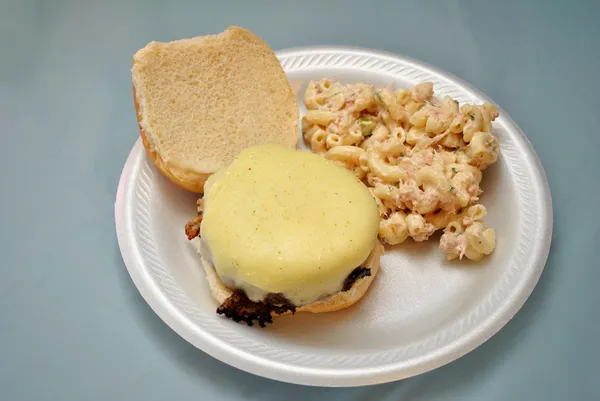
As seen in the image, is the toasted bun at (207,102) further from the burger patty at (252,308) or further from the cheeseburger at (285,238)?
the burger patty at (252,308)

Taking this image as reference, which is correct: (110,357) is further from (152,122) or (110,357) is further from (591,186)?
(591,186)

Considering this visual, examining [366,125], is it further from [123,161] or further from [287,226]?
[123,161]

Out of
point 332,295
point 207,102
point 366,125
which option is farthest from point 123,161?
point 332,295

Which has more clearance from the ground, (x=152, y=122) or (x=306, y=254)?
(x=152, y=122)

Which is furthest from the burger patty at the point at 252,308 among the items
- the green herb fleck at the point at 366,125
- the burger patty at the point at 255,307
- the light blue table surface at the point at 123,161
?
the green herb fleck at the point at 366,125

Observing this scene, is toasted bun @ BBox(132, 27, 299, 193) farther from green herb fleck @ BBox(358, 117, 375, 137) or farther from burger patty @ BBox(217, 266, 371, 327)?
burger patty @ BBox(217, 266, 371, 327)

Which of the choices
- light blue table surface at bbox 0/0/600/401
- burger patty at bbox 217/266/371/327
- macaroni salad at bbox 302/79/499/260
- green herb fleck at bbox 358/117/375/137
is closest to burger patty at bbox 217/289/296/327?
burger patty at bbox 217/266/371/327

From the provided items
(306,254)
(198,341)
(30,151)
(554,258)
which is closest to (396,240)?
(306,254)
